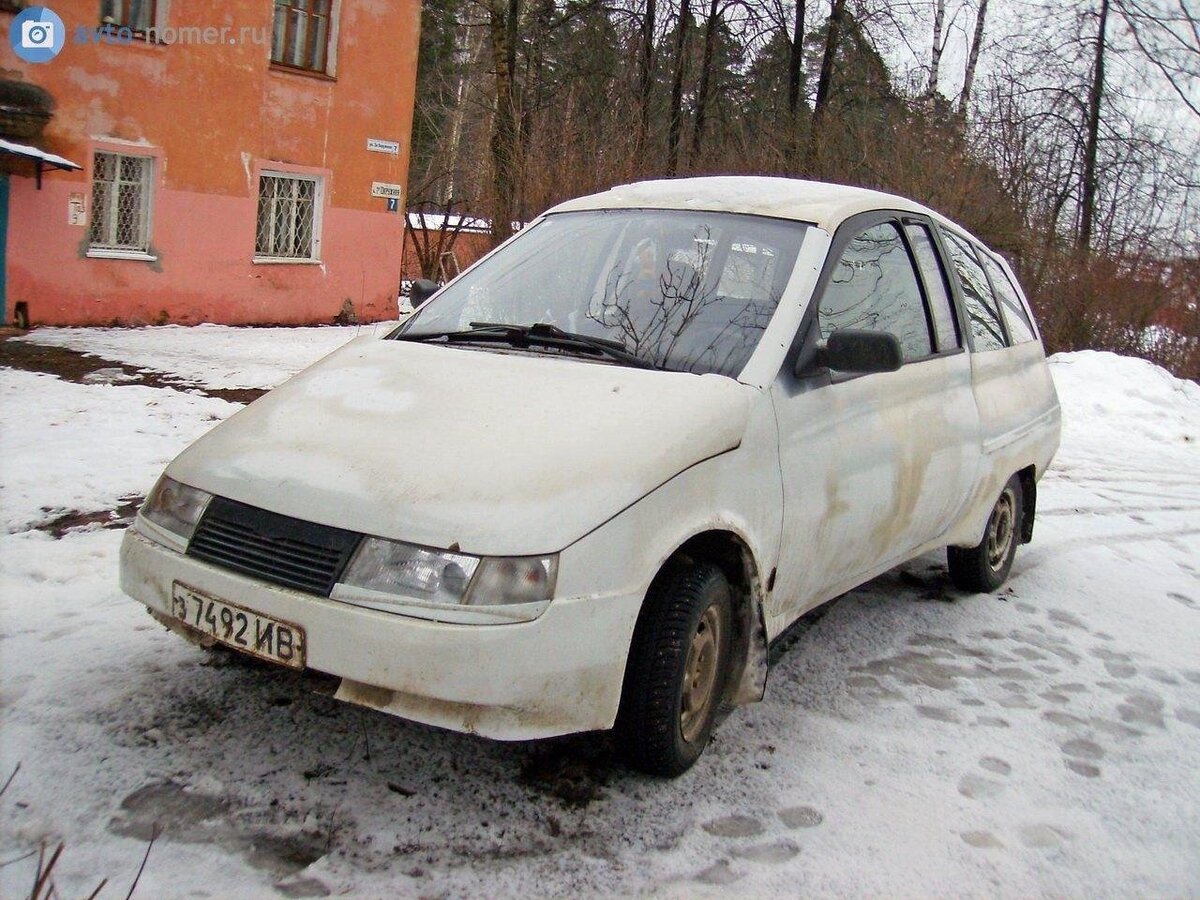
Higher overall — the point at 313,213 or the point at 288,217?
the point at 313,213

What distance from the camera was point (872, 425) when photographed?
3965 mm

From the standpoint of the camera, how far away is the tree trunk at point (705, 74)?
2430 centimetres

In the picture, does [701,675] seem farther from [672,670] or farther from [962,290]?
[962,290]

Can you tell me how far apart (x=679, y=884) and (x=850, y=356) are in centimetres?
172

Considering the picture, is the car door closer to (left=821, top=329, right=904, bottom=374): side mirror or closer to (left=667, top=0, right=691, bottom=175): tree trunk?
(left=821, top=329, right=904, bottom=374): side mirror

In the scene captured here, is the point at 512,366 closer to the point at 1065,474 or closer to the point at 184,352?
the point at 1065,474

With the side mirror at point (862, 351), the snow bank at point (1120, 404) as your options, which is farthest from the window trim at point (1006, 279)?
the snow bank at point (1120, 404)

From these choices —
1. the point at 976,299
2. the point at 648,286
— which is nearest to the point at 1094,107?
the point at 976,299

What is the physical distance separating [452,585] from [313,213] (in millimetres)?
14796

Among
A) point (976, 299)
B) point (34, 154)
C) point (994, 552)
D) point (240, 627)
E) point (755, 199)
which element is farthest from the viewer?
point (34, 154)

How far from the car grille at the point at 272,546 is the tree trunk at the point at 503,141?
42.4 feet

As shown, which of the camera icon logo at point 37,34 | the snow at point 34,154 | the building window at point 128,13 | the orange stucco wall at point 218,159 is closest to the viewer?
the snow at point 34,154

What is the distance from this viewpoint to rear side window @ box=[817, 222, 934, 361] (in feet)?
12.9

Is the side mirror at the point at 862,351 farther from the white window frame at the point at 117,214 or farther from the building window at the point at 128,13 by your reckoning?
the building window at the point at 128,13
